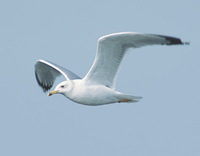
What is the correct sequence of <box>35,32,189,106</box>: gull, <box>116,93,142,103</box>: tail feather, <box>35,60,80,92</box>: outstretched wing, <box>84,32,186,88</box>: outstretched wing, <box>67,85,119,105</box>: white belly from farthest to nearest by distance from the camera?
<box>35,60,80,92</box>: outstretched wing < <box>116,93,142,103</box>: tail feather < <box>67,85,119,105</box>: white belly < <box>35,32,189,106</box>: gull < <box>84,32,186,88</box>: outstretched wing

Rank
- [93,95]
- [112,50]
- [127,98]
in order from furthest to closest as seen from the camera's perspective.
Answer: [127,98]
[93,95]
[112,50]

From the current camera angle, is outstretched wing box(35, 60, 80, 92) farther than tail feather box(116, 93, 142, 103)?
Yes

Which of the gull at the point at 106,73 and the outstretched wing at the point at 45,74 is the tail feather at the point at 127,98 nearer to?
the gull at the point at 106,73

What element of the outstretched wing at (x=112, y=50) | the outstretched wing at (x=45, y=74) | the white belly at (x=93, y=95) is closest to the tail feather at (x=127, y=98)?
the white belly at (x=93, y=95)

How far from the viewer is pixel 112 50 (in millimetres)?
13648

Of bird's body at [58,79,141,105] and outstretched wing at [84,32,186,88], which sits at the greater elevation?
outstretched wing at [84,32,186,88]

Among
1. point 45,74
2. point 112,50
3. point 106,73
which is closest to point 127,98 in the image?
point 106,73

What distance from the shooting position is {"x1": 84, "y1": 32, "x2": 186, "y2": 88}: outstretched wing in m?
13.0

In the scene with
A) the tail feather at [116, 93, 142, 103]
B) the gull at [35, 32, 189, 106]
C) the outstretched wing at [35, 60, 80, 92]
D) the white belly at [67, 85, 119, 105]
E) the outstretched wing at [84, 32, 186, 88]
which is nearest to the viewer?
the outstretched wing at [84, 32, 186, 88]

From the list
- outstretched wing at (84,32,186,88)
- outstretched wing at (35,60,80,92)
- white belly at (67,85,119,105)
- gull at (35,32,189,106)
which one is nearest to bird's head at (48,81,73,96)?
gull at (35,32,189,106)

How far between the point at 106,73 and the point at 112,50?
969 millimetres

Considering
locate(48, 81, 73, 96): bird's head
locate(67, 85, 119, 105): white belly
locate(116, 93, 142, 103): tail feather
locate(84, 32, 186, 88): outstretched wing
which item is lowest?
locate(116, 93, 142, 103): tail feather

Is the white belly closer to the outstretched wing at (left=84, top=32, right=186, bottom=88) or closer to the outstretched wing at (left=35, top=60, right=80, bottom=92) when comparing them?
the outstretched wing at (left=84, top=32, right=186, bottom=88)

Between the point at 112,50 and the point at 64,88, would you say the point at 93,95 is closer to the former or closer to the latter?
the point at 64,88
